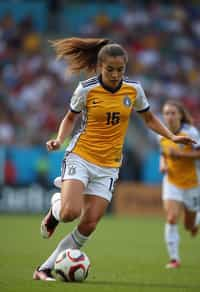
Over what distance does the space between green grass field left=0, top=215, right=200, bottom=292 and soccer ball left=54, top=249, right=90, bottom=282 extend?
13 centimetres

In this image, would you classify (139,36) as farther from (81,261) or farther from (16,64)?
(81,261)

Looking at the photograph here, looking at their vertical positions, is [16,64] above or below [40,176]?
above

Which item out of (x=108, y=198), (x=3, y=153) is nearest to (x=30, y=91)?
(x=3, y=153)

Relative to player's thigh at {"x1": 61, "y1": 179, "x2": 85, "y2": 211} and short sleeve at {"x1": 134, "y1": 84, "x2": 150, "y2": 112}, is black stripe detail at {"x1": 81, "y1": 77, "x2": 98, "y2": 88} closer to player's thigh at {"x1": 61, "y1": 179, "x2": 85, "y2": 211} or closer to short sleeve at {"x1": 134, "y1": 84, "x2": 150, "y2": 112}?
short sleeve at {"x1": 134, "y1": 84, "x2": 150, "y2": 112}

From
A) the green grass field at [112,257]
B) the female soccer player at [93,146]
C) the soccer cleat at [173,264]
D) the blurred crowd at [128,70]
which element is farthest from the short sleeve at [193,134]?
the blurred crowd at [128,70]

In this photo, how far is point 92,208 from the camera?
8.88 m

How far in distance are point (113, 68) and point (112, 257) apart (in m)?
4.44

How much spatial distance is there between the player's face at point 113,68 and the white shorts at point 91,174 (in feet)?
2.88

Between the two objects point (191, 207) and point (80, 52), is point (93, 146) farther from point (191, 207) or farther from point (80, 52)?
point (191, 207)

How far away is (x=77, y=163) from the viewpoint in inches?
352

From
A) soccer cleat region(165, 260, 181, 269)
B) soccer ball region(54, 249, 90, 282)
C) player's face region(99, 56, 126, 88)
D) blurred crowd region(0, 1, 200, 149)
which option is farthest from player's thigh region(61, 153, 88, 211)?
blurred crowd region(0, 1, 200, 149)

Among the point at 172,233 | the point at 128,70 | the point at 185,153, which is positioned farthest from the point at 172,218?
the point at 128,70

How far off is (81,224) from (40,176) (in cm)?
1239

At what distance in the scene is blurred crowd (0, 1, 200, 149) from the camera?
22891mm
